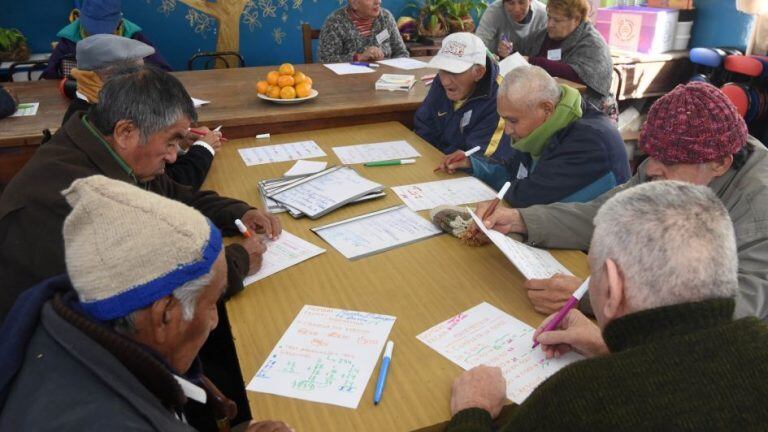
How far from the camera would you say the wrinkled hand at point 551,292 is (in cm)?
138

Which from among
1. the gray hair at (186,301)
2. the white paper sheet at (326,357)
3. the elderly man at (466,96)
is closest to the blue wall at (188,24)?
the elderly man at (466,96)

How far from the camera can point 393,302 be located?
1.44 metres

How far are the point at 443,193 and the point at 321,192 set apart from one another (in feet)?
1.52

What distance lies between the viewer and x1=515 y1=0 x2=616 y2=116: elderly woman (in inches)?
145

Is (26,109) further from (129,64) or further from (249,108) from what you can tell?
(249,108)

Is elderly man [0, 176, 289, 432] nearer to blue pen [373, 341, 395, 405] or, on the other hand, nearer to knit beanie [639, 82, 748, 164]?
blue pen [373, 341, 395, 405]

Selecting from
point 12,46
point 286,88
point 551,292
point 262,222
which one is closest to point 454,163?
point 262,222

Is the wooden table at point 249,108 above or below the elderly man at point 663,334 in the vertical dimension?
below

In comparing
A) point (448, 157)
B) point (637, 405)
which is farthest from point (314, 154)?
point (637, 405)

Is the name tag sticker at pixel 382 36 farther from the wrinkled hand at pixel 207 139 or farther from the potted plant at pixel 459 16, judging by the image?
the wrinkled hand at pixel 207 139

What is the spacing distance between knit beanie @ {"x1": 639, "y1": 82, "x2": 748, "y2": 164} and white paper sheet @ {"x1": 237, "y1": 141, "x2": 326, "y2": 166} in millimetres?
1455

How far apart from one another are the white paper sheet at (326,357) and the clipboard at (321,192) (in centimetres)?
58

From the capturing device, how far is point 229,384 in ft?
5.60

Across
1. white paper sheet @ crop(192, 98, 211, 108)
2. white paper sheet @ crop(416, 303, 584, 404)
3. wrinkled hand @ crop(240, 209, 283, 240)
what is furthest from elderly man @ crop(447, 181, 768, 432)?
white paper sheet @ crop(192, 98, 211, 108)
